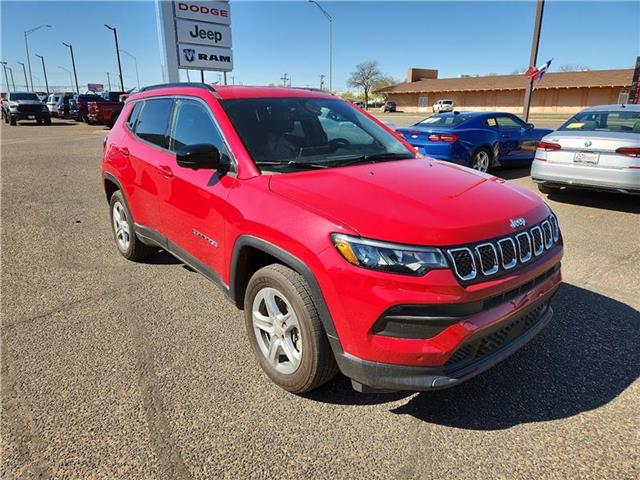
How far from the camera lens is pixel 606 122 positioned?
712 centimetres

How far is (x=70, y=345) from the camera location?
328cm

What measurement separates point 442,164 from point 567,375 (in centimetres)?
171

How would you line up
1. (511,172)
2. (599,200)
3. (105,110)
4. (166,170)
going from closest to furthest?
(166,170), (599,200), (511,172), (105,110)

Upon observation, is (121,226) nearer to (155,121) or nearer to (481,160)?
(155,121)

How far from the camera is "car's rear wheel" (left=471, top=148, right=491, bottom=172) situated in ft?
30.9

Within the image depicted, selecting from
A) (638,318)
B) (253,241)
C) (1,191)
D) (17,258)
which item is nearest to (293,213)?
(253,241)

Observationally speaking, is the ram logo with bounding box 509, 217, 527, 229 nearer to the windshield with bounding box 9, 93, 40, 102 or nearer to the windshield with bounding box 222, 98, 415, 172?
the windshield with bounding box 222, 98, 415, 172

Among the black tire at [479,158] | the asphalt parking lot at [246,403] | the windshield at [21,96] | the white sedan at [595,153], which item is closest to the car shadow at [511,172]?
the black tire at [479,158]

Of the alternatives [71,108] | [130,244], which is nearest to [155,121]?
[130,244]

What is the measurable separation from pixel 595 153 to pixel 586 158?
13 cm

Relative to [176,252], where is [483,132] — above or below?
above

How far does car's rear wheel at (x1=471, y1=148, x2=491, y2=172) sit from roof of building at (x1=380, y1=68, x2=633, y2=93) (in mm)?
35045

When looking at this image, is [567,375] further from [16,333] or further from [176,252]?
[16,333]

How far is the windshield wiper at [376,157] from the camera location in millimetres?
3218
